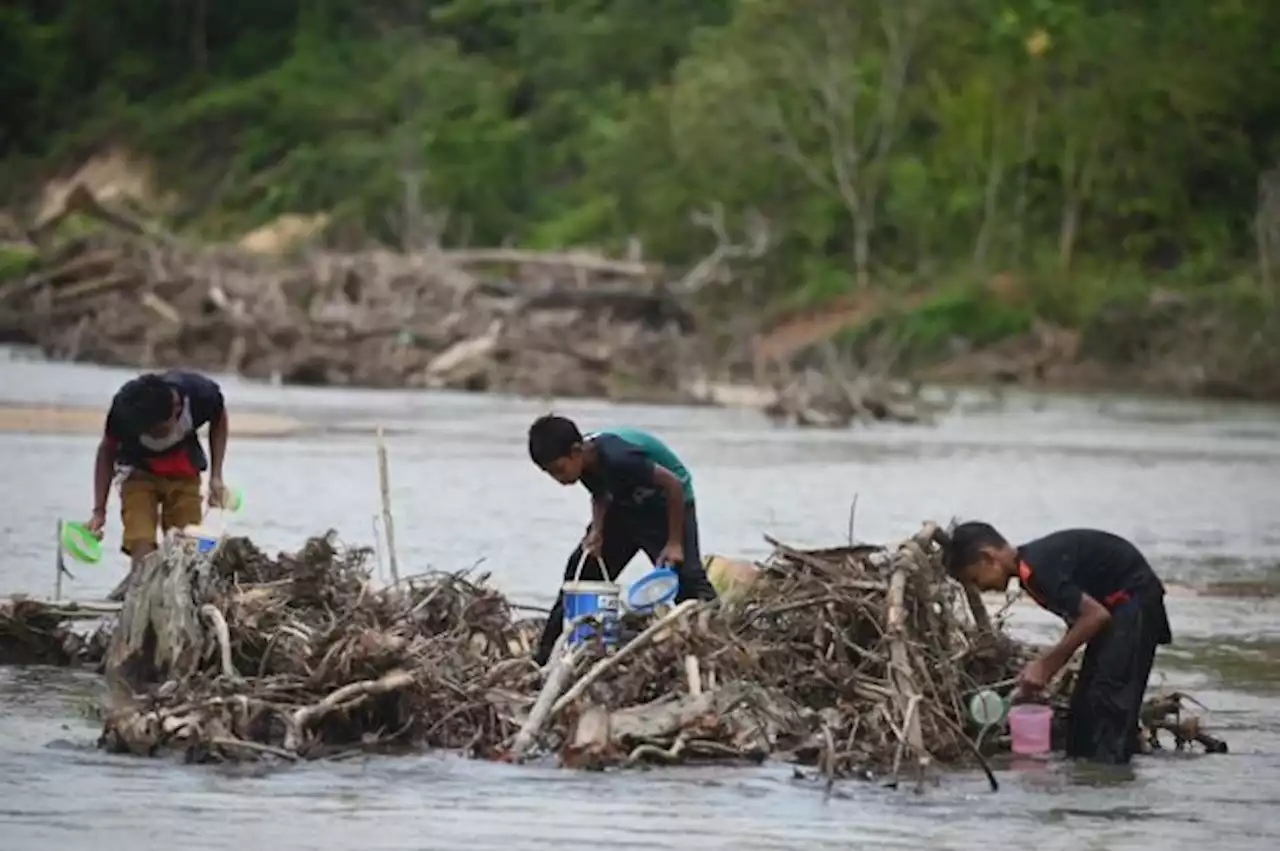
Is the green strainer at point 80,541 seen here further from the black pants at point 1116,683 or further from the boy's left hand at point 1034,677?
the black pants at point 1116,683

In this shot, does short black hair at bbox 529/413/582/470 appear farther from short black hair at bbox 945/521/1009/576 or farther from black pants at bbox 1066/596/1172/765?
black pants at bbox 1066/596/1172/765

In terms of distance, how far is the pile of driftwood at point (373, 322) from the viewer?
41.3m

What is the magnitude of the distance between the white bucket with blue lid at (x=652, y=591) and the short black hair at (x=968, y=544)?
1.13 meters

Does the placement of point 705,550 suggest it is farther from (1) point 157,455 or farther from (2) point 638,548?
(2) point 638,548

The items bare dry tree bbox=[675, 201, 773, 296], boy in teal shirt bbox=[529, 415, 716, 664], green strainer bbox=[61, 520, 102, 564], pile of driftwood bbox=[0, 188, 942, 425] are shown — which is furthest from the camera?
bare dry tree bbox=[675, 201, 773, 296]

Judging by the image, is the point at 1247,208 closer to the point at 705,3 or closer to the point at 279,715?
the point at 705,3

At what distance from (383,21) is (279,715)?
72576 mm

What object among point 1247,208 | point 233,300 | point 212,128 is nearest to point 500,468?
point 233,300

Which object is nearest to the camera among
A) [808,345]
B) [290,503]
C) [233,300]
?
[290,503]

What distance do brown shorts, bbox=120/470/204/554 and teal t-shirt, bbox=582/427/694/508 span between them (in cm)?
274

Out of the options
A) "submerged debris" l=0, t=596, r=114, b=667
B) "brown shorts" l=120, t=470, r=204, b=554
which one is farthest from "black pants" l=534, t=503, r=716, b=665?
"submerged debris" l=0, t=596, r=114, b=667

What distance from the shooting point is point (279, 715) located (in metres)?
11.5

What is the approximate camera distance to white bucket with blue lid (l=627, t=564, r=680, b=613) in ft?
38.1

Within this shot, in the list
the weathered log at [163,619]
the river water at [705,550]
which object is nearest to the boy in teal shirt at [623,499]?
the river water at [705,550]
